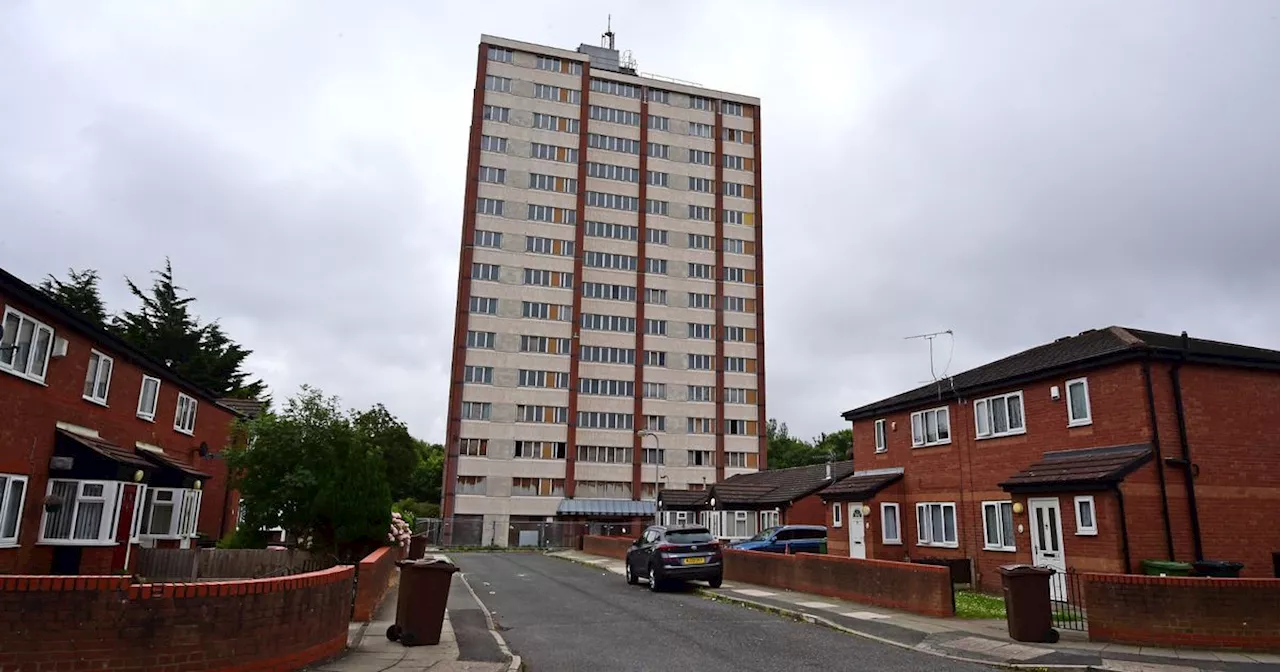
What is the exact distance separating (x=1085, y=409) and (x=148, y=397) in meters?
24.2

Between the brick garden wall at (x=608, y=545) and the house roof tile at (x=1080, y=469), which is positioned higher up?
the house roof tile at (x=1080, y=469)

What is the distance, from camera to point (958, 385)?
2347 centimetres

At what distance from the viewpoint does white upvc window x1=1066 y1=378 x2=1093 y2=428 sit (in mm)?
18750

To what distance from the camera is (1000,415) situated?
2150 centimetres

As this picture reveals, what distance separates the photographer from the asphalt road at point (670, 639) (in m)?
10.4

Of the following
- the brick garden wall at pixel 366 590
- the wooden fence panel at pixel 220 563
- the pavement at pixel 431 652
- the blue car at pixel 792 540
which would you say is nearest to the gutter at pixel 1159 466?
the pavement at pixel 431 652

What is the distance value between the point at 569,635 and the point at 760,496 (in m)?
29.1

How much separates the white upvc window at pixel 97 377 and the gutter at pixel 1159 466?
22.4 metres

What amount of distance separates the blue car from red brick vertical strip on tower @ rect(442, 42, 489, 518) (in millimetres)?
36600

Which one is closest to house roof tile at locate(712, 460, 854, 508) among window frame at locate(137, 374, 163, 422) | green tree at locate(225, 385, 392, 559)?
green tree at locate(225, 385, 392, 559)

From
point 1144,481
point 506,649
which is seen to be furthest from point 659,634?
point 1144,481

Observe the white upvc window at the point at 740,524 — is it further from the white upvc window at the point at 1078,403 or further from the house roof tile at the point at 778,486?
the white upvc window at the point at 1078,403

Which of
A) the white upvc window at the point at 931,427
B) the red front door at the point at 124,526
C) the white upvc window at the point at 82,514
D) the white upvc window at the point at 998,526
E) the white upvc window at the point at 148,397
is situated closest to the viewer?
the white upvc window at the point at 82,514

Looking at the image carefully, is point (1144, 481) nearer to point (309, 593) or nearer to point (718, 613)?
point (718, 613)
